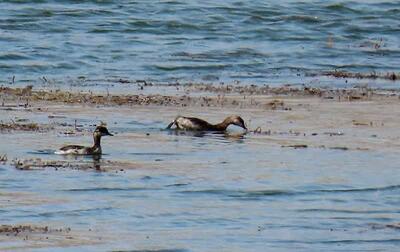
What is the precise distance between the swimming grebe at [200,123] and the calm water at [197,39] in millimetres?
6400

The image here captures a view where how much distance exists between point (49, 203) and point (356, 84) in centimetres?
1359

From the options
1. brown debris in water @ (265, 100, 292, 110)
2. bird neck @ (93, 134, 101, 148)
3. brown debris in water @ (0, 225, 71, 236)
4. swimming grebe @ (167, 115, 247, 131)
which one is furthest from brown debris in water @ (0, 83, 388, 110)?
brown debris in water @ (0, 225, 71, 236)

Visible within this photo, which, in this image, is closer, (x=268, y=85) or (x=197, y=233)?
(x=197, y=233)

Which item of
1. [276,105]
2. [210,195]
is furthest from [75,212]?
[276,105]

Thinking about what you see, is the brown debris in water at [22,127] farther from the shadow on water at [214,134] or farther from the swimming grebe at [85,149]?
the shadow on water at [214,134]

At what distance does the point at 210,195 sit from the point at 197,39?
18832 mm

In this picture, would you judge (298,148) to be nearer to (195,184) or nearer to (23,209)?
(195,184)

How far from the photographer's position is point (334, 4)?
1636 inches

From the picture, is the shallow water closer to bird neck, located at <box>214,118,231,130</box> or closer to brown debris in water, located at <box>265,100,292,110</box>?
bird neck, located at <box>214,118,231,130</box>

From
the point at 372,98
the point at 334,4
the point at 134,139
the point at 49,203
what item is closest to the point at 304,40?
the point at 334,4

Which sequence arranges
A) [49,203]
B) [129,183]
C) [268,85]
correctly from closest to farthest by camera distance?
[49,203] → [129,183] → [268,85]

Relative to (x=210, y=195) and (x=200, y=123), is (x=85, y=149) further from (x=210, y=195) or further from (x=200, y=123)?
→ (x=200, y=123)

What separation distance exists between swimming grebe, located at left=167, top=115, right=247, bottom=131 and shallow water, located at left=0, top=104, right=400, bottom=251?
354 mm

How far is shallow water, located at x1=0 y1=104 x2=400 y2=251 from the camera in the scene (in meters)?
13.5
